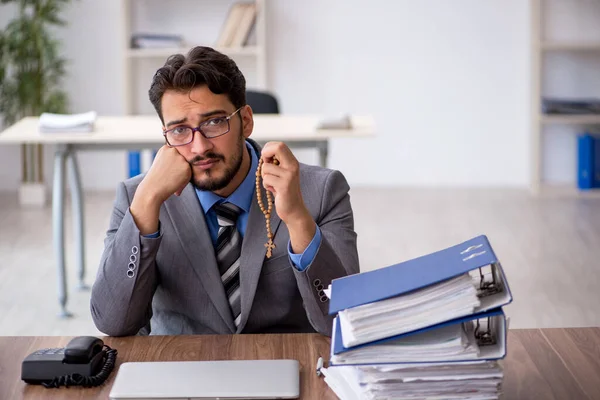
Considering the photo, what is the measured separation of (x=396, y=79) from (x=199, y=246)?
445 centimetres

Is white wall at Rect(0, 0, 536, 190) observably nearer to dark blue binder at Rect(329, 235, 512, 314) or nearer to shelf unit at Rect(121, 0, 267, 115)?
shelf unit at Rect(121, 0, 267, 115)

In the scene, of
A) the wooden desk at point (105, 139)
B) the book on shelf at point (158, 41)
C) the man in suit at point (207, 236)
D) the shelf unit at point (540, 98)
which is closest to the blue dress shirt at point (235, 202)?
the man in suit at point (207, 236)

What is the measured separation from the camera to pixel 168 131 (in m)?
1.97

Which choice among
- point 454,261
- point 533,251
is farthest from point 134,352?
point 533,251

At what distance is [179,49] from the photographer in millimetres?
6055

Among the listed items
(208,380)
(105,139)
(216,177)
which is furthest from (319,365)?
(105,139)

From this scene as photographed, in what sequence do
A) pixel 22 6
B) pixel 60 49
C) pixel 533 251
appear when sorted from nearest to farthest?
pixel 533 251
pixel 22 6
pixel 60 49

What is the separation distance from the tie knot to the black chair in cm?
244

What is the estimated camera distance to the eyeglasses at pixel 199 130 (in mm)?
1967

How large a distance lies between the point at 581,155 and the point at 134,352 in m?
4.86

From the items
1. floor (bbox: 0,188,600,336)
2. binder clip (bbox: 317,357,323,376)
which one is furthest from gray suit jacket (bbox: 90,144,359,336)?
floor (bbox: 0,188,600,336)

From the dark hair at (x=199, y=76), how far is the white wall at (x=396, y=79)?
14.0ft

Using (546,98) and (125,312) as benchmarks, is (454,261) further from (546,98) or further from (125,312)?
(546,98)

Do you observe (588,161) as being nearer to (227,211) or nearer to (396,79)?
(396,79)
